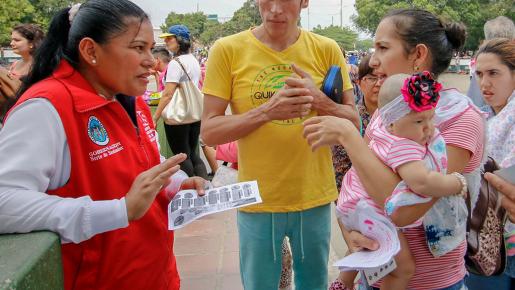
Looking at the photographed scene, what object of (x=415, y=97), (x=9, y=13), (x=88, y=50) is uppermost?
(x=88, y=50)

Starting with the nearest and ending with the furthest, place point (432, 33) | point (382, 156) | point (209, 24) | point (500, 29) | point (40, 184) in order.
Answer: point (40, 184), point (382, 156), point (432, 33), point (500, 29), point (209, 24)

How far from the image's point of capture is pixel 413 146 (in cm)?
143

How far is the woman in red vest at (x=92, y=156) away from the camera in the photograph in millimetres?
1250

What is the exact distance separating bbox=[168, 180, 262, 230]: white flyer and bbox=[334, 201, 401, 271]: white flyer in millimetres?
362

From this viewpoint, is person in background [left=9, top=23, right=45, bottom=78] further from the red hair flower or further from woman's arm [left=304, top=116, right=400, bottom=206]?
the red hair flower

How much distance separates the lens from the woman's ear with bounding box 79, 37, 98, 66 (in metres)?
1.51

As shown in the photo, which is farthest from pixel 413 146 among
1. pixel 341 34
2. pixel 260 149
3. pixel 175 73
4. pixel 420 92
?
pixel 341 34

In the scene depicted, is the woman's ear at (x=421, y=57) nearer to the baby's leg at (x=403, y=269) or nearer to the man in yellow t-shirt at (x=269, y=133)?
the man in yellow t-shirt at (x=269, y=133)

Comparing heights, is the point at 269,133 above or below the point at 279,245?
above

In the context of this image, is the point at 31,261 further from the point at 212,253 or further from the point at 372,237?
the point at 212,253

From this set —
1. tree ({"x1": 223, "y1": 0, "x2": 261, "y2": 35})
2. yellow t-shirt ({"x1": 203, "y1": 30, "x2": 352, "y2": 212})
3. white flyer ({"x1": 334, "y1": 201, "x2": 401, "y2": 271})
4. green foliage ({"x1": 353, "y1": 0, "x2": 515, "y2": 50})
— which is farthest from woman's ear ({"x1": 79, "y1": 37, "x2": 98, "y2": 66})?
tree ({"x1": 223, "y1": 0, "x2": 261, "y2": 35})

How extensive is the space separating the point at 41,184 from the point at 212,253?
276 cm

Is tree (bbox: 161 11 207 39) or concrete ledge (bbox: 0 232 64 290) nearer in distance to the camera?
concrete ledge (bbox: 0 232 64 290)

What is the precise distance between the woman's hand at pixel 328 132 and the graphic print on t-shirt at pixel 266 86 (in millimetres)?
581
